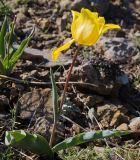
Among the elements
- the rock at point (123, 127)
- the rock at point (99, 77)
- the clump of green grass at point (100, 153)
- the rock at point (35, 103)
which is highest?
the rock at point (99, 77)

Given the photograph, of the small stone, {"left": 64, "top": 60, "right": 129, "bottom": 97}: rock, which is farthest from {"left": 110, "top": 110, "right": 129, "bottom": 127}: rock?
the small stone

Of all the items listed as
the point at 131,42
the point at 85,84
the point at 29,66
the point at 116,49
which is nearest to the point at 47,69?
the point at 29,66

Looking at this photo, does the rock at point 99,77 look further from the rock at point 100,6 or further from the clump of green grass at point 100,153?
the rock at point 100,6

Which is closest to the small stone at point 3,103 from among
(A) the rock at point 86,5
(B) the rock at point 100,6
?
(A) the rock at point 86,5

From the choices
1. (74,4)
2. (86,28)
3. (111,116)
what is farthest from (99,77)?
(74,4)

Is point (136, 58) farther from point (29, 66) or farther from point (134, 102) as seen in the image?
point (29, 66)

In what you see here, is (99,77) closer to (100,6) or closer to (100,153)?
(100,153)

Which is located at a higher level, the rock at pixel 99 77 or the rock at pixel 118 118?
the rock at pixel 99 77

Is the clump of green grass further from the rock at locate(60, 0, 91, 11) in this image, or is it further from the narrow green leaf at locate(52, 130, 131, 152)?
the rock at locate(60, 0, 91, 11)
